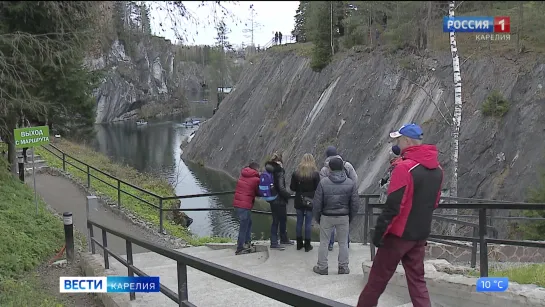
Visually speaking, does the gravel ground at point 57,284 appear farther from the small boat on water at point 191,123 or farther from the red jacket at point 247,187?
the small boat on water at point 191,123

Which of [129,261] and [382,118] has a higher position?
[382,118]

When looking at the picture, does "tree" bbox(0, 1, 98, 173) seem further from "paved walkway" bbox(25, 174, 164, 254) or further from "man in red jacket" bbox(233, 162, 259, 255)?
"man in red jacket" bbox(233, 162, 259, 255)

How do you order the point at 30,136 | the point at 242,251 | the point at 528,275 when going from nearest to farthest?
the point at 528,275
the point at 242,251
the point at 30,136

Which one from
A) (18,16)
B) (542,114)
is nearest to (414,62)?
(542,114)

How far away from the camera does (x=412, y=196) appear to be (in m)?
3.26

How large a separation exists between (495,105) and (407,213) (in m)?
14.8

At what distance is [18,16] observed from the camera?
744 cm

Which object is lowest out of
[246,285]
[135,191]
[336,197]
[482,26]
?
[135,191]

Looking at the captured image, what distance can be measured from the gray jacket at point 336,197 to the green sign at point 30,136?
5.77 meters

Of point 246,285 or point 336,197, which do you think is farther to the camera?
point 336,197

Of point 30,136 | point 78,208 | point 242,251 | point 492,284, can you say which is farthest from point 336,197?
point 78,208

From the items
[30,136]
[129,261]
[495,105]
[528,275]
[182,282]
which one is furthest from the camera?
[495,105]

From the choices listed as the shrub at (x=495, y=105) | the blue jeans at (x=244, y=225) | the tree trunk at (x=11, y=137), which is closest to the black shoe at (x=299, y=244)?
the blue jeans at (x=244, y=225)

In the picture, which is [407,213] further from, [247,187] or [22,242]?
[22,242]
